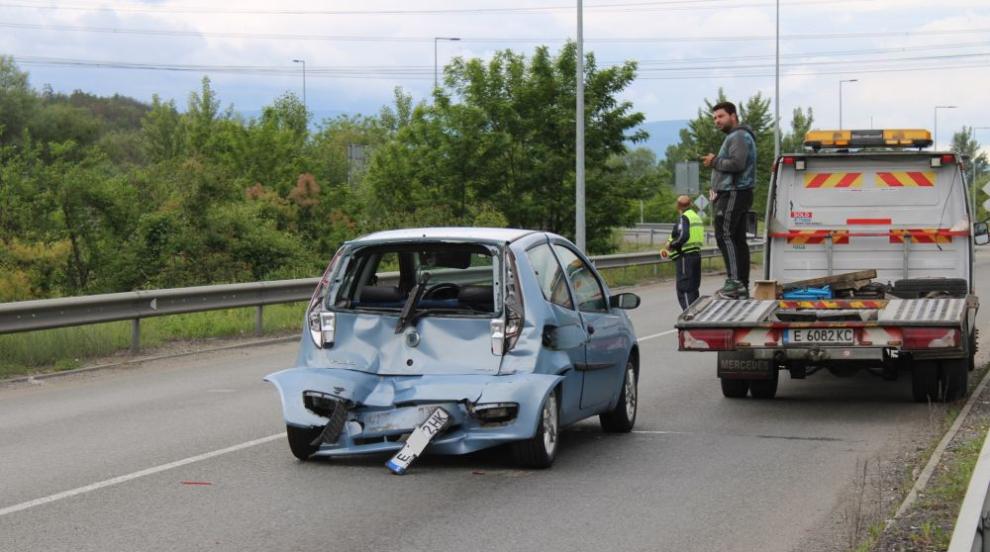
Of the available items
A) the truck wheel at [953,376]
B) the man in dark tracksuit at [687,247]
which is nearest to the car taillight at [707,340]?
the truck wheel at [953,376]

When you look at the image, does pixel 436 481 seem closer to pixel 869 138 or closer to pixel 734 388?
pixel 734 388

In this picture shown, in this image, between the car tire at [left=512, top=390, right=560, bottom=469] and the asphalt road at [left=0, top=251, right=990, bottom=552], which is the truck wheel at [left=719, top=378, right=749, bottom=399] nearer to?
the asphalt road at [left=0, top=251, right=990, bottom=552]

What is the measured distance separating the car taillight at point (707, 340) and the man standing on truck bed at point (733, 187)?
7.00ft

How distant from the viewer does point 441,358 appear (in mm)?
8648

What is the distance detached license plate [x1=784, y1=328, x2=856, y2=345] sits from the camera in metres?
10.8

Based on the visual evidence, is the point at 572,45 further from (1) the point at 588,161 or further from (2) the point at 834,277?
(2) the point at 834,277

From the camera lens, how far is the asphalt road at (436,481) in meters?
6.78

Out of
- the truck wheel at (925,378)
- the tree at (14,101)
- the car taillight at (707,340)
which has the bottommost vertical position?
the truck wheel at (925,378)

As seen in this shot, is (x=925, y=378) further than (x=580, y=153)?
No

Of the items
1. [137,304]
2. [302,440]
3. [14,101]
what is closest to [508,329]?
[302,440]

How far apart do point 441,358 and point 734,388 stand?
4.26 metres

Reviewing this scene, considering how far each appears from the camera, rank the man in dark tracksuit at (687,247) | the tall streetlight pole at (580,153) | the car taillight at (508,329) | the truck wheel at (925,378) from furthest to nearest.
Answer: the tall streetlight pole at (580,153) → the man in dark tracksuit at (687,247) → the truck wheel at (925,378) → the car taillight at (508,329)

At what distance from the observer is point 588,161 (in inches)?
1578

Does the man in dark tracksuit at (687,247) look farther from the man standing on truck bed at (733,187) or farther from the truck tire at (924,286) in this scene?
the truck tire at (924,286)
